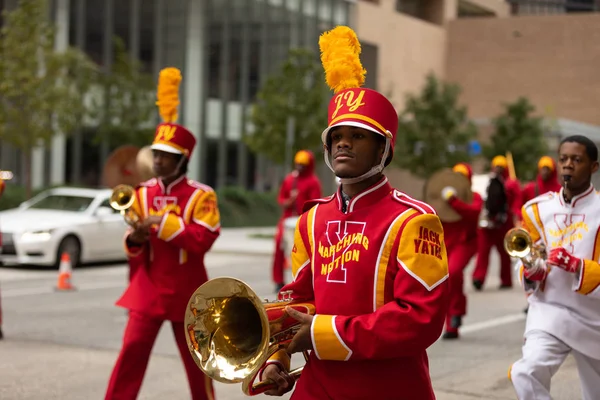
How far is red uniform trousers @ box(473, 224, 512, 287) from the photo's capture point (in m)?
16.9

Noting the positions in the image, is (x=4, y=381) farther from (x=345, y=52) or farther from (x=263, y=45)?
(x=263, y=45)

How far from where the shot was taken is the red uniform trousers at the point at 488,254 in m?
16.9

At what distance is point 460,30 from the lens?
189ft

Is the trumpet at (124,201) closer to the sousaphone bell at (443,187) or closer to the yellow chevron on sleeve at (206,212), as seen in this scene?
the yellow chevron on sleeve at (206,212)

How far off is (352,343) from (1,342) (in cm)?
757

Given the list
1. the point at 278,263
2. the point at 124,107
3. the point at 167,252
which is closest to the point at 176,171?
the point at 167,252

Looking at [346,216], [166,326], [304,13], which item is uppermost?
[304,13]

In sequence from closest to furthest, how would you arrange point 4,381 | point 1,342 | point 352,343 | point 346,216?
point 352,343
point 346,216
point 4,381
point 1,342

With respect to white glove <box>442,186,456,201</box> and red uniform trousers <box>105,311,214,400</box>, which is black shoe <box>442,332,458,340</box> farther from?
red uniform trousers <box>105,311,214,400</box>

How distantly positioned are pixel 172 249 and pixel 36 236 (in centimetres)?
1191

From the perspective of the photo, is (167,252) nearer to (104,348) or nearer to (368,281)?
(368,281)

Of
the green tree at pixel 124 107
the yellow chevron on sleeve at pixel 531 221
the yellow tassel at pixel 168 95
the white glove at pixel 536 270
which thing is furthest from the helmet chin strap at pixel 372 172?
the green tree at pixel 124 107

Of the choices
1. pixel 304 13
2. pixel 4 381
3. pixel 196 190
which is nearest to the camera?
pixel 196 190

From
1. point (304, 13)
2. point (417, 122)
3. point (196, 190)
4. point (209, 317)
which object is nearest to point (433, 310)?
point (209, 317)
